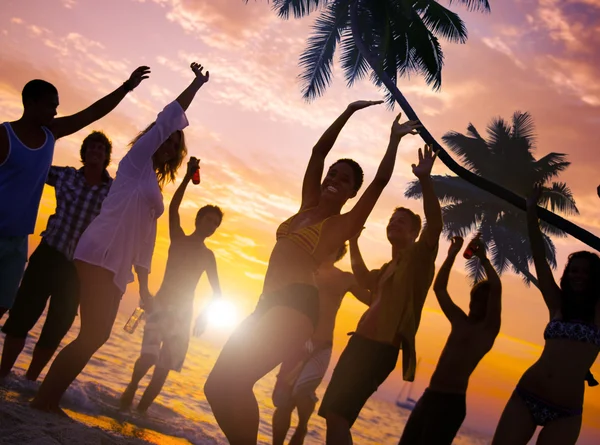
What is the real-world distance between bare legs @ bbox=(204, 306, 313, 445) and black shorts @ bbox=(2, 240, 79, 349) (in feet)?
9.31

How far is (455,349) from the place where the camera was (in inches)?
Result: 201

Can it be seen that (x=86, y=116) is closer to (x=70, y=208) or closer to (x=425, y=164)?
(x=70, y=208)

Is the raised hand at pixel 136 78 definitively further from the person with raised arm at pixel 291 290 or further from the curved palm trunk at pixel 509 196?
the curved palm trunk at pixel 509 196

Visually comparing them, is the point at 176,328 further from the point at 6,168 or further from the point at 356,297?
the point at 6,168

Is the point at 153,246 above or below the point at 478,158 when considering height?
below

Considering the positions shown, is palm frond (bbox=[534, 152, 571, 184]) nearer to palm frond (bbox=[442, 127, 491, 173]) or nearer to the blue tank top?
palm frond (bbox=[442, 127, 491, 173])

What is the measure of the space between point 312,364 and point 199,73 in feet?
11.3

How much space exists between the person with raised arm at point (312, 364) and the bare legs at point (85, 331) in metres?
2.56

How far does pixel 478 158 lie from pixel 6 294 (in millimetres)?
27870

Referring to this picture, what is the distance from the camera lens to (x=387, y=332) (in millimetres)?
4387

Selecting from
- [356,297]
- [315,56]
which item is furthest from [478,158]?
[356,297]

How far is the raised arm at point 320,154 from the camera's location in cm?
343

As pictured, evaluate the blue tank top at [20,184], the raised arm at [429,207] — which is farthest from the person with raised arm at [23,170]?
the raised arm at [429,207]

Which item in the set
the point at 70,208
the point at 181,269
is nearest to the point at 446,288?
the point at 181,269
